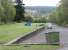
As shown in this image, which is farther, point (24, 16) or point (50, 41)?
point (24, 16)

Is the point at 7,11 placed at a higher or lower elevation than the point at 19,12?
higher

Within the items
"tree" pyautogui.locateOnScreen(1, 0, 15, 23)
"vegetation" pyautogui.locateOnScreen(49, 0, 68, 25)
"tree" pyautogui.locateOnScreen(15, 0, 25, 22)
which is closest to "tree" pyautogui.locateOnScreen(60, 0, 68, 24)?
A: "vegetation" pyautogui.locateOnScreen(49, 0, 68, 25)

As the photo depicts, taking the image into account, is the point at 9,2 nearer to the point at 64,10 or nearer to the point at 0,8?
the point at 0,8

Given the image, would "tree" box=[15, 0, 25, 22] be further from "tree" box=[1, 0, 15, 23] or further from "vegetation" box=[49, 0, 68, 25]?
"vegetation" box=[49, 0, 68, 25]

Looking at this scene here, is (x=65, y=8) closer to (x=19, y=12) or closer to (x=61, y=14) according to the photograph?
(x=61, y=14)

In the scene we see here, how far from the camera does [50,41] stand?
10711mm

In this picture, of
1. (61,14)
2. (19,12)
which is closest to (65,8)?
(61,14)

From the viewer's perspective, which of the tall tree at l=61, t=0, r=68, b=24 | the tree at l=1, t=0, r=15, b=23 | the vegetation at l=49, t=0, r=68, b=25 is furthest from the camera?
the tall tree at l=61, t=0, r=68, b=24

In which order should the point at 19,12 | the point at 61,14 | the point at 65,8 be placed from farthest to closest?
the point at 19,12 → the point at 65,8 → the point at 61,14

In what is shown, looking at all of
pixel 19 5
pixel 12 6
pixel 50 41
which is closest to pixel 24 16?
pixel 12 6

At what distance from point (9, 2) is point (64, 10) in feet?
11.7

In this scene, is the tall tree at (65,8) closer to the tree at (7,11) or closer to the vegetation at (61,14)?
the vegetation at (61,14)

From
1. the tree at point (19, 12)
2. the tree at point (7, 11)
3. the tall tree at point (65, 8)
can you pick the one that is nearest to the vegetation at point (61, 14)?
the tall tree at point (65, 8)

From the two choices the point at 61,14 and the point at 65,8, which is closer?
the point at 61,14
